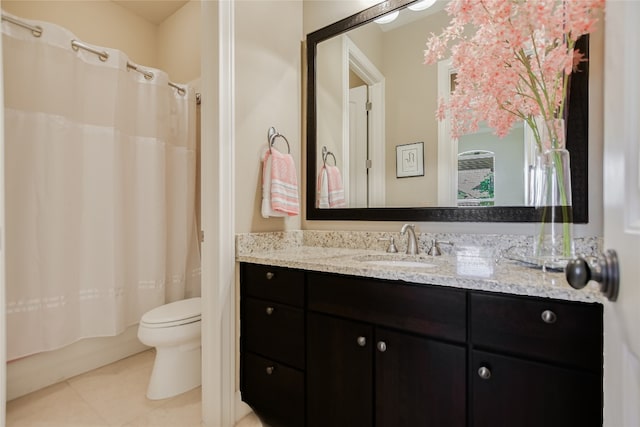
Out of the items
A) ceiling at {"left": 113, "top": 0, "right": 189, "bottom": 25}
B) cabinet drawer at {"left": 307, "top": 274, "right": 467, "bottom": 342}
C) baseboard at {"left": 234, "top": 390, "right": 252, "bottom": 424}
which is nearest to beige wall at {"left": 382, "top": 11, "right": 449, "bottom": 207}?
cabinet drawer at {"left": 307, "top": 274, "right": 467, "bottom": 342}

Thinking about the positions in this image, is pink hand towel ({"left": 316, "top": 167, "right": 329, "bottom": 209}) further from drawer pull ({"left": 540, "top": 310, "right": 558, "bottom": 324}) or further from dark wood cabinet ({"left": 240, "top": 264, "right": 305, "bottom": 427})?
drawer pull ({"left": 540, "top": 310, "right": 558, "bottom": 324})

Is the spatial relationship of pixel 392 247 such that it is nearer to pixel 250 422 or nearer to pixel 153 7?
pixel 250 422

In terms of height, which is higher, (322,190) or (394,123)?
(394,123)

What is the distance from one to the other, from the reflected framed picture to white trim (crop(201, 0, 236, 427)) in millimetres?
854

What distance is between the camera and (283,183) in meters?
1.70

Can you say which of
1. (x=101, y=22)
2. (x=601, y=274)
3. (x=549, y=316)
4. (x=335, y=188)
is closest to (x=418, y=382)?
(x=549, y=316)

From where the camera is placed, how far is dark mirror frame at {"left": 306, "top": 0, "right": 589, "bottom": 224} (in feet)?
3.89

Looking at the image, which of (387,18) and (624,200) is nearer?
(624,200)

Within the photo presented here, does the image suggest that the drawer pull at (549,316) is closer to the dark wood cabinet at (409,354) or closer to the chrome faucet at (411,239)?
the dark wood cabinet at (409,354)

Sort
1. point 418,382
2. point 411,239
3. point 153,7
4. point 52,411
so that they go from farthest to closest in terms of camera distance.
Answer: point 153,7 < point 52,411 < point 411,239 < point 418,382

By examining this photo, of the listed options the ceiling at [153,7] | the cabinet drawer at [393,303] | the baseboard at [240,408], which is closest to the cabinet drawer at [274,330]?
the cabinet drawer at [393,303]

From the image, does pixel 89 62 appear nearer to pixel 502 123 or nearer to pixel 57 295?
pixel 57 295

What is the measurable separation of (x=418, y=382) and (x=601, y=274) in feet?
2.41

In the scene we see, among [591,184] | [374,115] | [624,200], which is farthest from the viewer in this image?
[374,115]
